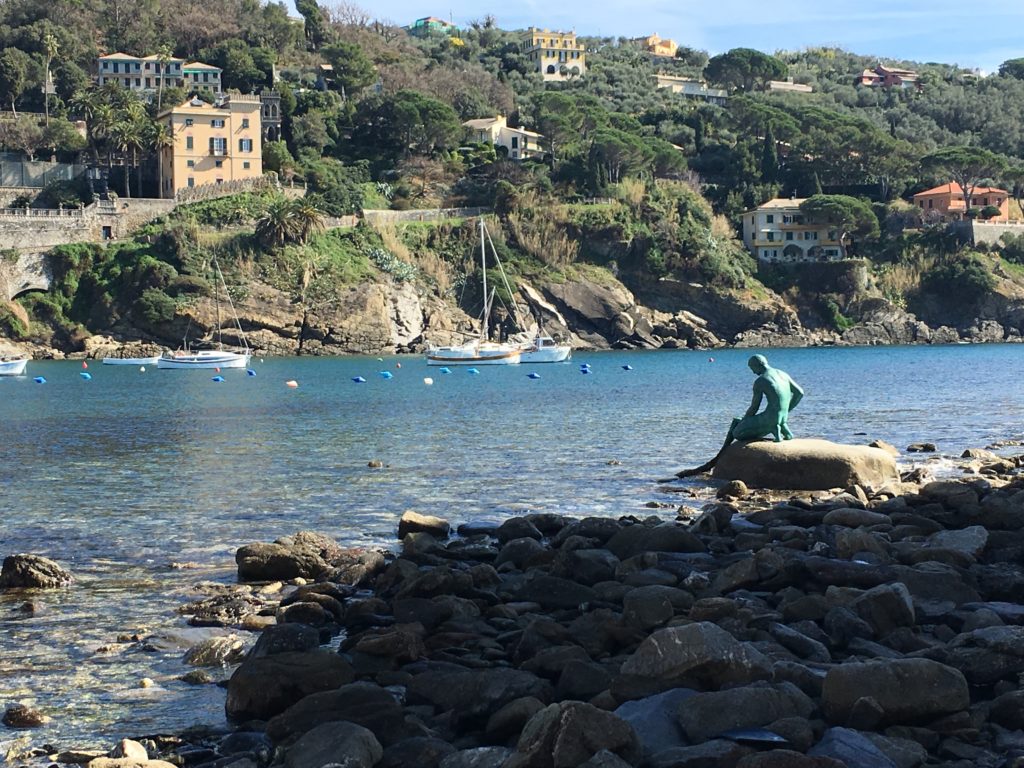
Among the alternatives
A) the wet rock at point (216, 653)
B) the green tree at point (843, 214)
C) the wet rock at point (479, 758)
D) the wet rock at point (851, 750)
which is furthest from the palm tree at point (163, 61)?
the wet rock at point (851, 750)

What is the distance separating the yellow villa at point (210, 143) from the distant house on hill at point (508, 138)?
24.1 meters

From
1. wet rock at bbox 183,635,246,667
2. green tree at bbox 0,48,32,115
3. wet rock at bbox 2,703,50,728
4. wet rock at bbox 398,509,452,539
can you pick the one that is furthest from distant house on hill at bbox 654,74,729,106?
wet rock at bbox 2,703,50,728

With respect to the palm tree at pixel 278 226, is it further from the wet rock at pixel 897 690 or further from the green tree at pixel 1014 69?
the green tree at pixel 1014 69

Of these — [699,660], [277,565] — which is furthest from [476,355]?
[699,660]

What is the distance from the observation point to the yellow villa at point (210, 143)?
98.4 meters

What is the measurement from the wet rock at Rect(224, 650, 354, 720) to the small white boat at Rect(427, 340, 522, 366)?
65.3 meters

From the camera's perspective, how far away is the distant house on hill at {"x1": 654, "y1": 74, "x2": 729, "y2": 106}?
6452 inches

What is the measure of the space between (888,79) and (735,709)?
193 metres

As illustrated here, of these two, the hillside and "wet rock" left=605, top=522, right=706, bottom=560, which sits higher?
the hillside

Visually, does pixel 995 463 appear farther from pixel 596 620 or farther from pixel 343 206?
pixel 343 206

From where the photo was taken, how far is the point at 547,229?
105m

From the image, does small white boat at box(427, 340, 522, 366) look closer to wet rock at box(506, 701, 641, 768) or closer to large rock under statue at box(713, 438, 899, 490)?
large rock under statue at box(713, 438, 899, 490)

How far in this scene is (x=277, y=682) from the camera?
9.45m

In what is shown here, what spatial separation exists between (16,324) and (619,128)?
2426 inches
